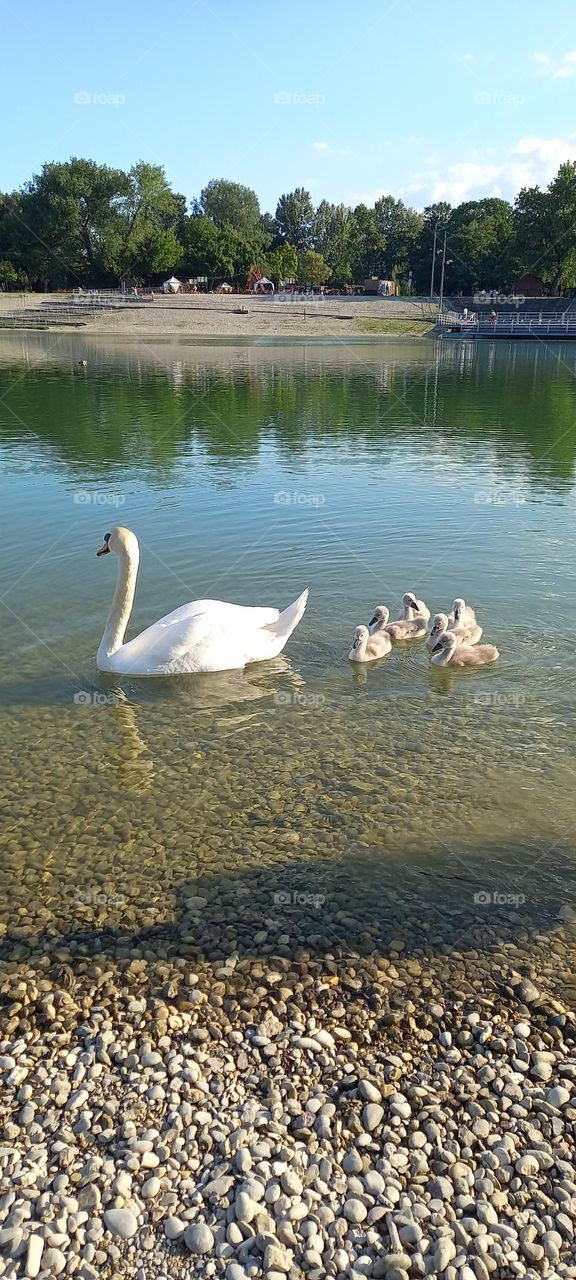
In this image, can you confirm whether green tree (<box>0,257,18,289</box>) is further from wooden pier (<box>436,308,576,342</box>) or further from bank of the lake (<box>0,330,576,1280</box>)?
bank of the lake (<box>0,330,576,1280</box>)

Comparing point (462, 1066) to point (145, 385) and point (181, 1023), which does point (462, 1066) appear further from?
point (145, 385)

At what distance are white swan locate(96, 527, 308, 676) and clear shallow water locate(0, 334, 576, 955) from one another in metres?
0.29

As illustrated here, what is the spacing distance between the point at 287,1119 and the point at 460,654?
271 inches

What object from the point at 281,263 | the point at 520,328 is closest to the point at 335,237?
the point at 281,263

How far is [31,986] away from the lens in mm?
5781

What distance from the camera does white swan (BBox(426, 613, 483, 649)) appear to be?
11.0 meters

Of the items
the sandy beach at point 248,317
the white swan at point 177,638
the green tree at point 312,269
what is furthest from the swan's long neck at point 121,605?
the green tree at point 312,269

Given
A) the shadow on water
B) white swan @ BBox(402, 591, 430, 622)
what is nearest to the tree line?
white swan @ BBox(402, 591, 430, 622)

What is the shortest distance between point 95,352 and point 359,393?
91.6 ft

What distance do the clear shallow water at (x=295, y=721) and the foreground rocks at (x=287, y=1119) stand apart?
0.56 metres

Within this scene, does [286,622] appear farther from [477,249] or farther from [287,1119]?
[477,249]

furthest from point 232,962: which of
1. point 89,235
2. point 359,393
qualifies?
point 89,235

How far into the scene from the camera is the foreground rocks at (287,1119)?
4.06 meters

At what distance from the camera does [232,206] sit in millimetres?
156125
